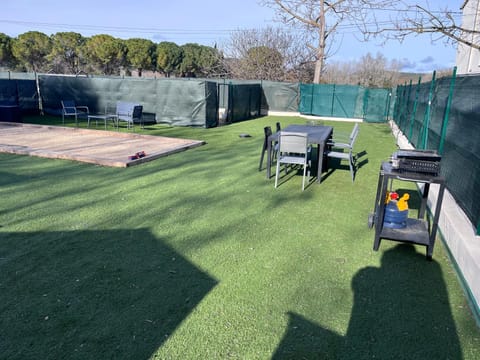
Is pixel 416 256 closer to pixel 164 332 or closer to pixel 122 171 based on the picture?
pixel 164 332

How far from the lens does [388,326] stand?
7.88 feet

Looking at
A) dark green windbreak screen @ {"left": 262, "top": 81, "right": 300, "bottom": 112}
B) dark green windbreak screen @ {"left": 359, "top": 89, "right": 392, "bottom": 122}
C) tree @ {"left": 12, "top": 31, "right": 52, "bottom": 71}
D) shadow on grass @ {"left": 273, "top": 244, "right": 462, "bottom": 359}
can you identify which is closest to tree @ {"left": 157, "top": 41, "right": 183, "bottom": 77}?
tree @ {"left": 12, "top": 31, "right": 52, "bottom": 71}

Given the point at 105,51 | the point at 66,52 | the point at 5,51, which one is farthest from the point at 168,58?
the point at 5,51

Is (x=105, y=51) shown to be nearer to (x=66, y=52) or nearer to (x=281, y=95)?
(x=66, y=52)

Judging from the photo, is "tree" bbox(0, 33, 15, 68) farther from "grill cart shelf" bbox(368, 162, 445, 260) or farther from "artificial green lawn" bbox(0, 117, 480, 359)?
"grill cart shelf" bbox(368, 162, 445, 260)

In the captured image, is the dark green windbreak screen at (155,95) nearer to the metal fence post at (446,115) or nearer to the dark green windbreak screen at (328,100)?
the dark green windbreak screen at (328,100)

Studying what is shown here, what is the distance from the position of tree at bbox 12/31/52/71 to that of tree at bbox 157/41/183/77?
39.9ft

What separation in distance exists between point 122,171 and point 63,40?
41167 millimetres

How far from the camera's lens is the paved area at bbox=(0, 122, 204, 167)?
24.0ft

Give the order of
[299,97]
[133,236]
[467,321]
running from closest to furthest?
[467,321] < [133,236] < [299,97]

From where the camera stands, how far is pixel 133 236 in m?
3.75

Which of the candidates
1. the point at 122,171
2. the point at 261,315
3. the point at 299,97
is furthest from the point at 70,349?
the point at 299,97

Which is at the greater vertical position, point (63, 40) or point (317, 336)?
point (63, 40)

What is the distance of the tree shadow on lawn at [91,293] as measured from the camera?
2.17 meters
